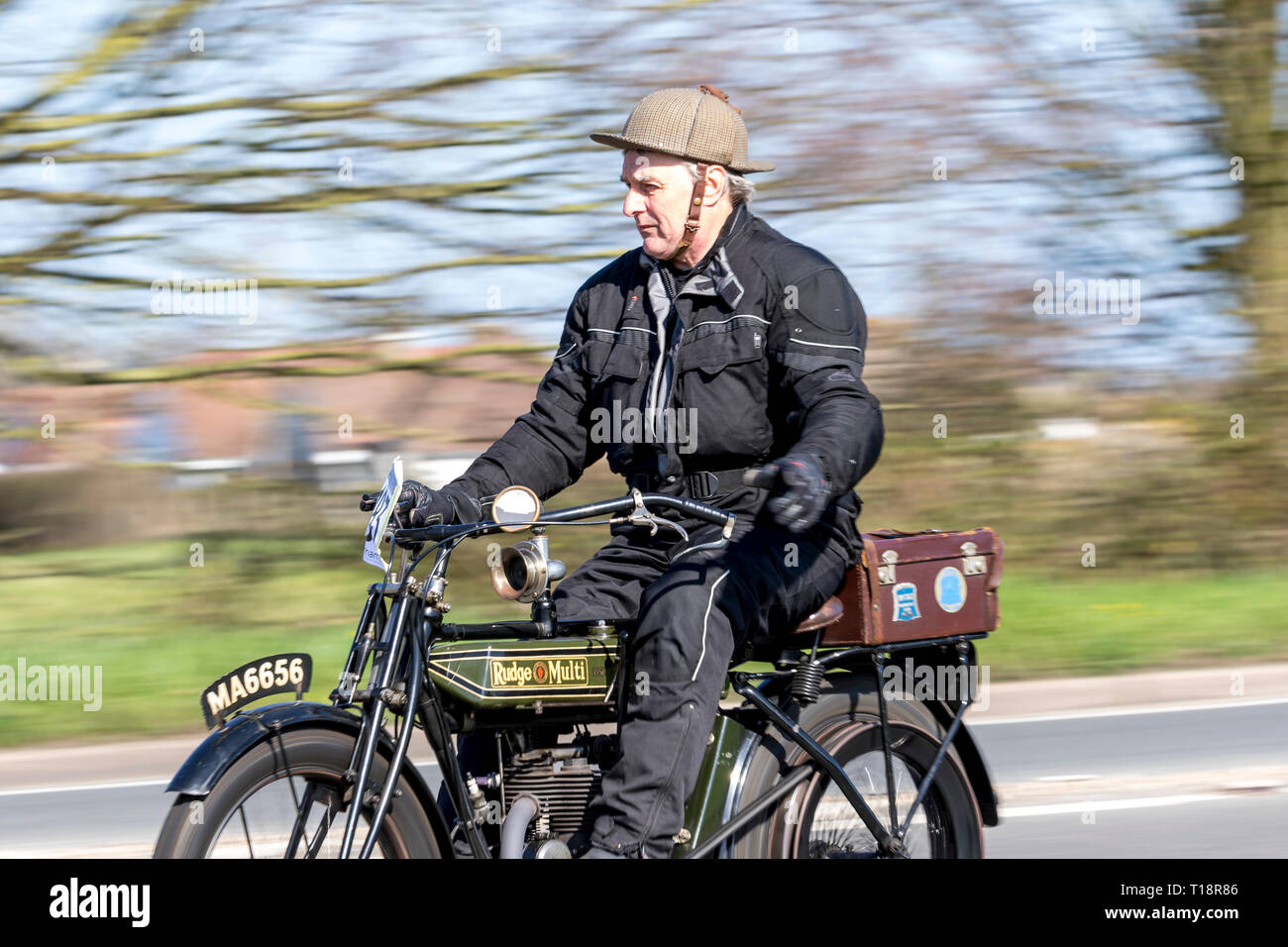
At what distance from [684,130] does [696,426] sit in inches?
26.7

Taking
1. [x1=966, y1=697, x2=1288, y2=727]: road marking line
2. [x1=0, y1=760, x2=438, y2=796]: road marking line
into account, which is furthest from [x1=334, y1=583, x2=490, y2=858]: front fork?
[x1=966, y1=697, x2=1288, y2=727]: road marking line

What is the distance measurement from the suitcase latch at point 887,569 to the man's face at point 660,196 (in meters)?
0.85

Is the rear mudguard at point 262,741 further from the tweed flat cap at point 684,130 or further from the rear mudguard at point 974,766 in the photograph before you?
the tweed flat cap at point 684,130

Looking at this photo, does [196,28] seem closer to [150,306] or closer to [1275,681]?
[150,306]

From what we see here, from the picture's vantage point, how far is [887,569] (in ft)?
12.0

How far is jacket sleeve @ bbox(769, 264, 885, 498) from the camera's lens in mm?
3422

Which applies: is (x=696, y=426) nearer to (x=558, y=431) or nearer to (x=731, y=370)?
(x=731, y=370)

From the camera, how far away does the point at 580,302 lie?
3.99m

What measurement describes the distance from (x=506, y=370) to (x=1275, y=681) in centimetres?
460

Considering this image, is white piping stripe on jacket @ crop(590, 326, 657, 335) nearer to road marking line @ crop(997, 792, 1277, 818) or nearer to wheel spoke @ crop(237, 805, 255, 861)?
wheel spoke @ crop(237, 805, 255, 861)

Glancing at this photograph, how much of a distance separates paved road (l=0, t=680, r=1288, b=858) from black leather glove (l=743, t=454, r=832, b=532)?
2240 mm

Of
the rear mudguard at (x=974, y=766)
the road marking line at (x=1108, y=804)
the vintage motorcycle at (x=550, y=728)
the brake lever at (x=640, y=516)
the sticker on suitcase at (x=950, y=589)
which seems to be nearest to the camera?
the vintage motorcycle at (x=550, y=728)

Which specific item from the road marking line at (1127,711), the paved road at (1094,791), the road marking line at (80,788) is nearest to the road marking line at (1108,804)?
the paved road at (1094,791)

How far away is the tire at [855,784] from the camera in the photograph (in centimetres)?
353
